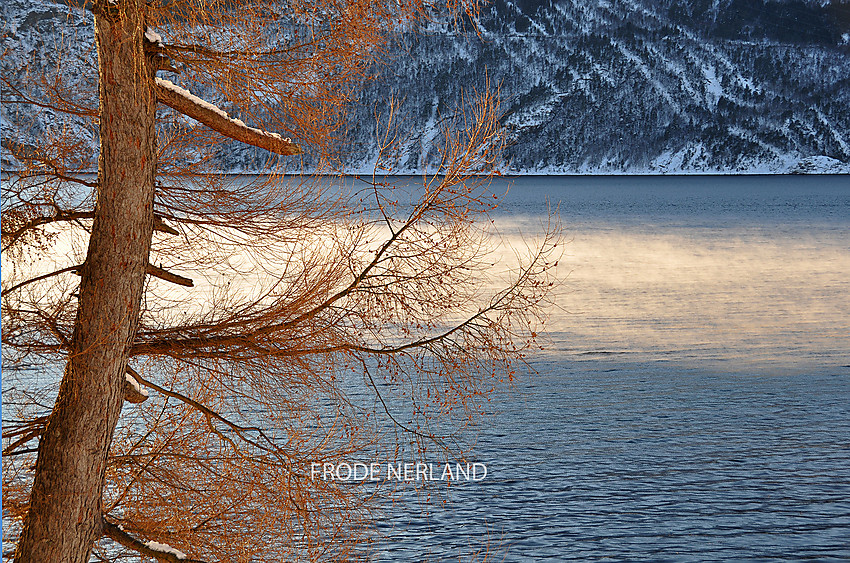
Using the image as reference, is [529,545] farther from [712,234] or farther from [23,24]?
→ [712,234]

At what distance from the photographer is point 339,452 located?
6.30 meters

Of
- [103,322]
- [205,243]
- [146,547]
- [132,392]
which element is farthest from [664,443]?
[103,322]

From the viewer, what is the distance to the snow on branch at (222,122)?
485 cm

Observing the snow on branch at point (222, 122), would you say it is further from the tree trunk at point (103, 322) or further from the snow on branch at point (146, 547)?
the snow on branch at point (146, 547)

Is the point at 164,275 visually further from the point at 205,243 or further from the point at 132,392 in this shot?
the point at 205,243

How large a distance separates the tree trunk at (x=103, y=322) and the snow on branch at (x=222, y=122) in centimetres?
13

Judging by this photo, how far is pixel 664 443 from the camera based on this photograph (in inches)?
760

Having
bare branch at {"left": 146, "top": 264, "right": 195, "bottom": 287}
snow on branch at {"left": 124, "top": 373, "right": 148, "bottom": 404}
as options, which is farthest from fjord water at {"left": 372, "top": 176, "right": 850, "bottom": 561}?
snow on branch at {"left": 124, "top": 373, "right": 148, "bottom": 404}

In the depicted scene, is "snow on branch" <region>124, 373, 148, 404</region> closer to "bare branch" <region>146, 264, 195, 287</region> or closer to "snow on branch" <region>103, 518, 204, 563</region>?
"bare branch" <region>146, 264, 195, 287</region>

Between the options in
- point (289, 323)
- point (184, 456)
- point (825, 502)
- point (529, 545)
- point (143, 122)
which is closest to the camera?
point (143, 122)

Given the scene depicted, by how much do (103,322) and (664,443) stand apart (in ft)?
53.1

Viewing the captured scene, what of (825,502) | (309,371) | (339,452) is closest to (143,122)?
(309,371)

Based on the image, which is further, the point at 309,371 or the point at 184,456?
the point at 184,456

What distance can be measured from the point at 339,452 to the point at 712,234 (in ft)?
210
